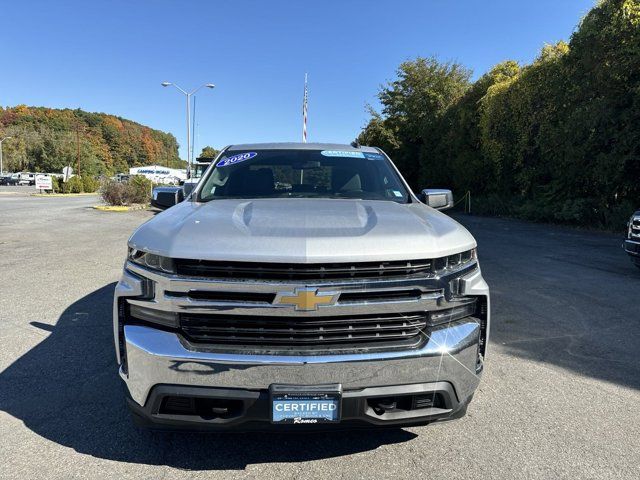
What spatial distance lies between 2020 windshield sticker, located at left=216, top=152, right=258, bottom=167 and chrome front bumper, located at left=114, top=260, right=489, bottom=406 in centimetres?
181

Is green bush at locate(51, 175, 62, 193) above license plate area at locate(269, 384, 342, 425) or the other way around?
above

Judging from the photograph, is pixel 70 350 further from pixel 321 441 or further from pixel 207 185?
pixel 321 441

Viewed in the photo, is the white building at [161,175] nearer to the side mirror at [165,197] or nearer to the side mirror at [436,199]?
the side mirror at [165,197]

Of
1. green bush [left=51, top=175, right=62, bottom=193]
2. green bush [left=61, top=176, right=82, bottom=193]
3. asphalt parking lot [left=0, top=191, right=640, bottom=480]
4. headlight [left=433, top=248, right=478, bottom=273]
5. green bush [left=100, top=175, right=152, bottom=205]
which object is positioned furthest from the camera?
green bush [left=61, top=176, right=82, bottom=193]

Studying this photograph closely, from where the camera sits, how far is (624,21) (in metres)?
13.8

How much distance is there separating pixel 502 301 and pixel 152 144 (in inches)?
6059

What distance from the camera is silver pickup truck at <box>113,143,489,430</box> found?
2.22m

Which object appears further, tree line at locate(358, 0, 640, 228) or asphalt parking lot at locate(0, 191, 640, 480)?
tree line at locate(358, 0, 640, 228)

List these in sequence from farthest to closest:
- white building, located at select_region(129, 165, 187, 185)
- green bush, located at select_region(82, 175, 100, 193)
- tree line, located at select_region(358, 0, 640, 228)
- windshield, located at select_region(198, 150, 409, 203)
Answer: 1. white building, located at select_region(129, 165, 187, 185)
2. green bush, located at select_region(82, 175, 100, 193)
3. tree line, located at select_region(358, 0, 640, 228)
4. windshield, located at select_region(198, 150, 409, 203)

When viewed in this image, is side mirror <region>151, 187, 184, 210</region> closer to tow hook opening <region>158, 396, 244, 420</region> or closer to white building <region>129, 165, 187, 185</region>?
tow hook opening <region>158, 396, 244, 420</region>

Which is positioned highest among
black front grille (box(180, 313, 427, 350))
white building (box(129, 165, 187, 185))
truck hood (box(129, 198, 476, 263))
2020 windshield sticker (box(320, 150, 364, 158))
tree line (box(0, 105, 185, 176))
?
tree line (box(0, 105, 185, 176))

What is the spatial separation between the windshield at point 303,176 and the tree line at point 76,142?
82489 millimetres

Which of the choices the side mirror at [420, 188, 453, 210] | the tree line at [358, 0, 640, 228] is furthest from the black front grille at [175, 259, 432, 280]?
the tree line at [358, 0, 640, 228]

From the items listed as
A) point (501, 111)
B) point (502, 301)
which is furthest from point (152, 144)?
point (502, 301)
